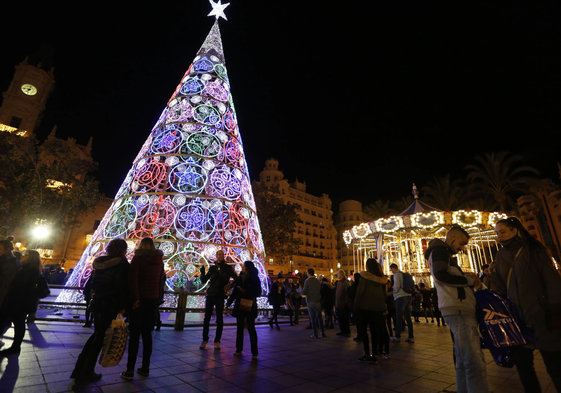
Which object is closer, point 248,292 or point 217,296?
point 248,292

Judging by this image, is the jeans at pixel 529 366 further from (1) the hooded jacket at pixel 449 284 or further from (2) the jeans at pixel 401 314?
(2) the jeans at pixel 401 314

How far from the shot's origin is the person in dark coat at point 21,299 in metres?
4.23

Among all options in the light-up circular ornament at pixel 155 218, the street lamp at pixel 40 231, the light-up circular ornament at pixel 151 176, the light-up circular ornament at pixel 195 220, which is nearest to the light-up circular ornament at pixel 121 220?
the light-up circular ornament at pixel 155 218

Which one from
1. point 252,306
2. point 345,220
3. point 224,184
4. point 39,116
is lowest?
point 252,306

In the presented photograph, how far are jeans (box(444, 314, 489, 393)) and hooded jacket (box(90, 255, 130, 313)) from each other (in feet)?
12.2

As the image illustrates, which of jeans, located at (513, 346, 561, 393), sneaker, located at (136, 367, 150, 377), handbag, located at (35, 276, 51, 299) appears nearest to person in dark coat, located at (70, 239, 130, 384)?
sneaker, located at (136, 367, 150, 377)

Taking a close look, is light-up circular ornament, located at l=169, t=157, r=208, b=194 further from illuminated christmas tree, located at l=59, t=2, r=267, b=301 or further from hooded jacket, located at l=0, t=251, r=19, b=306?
hooded jacket, located at l=0, t=251, r=19, b=306

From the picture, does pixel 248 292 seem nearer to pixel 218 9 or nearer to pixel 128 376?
pixel 128 376

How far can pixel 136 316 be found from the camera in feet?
11.9

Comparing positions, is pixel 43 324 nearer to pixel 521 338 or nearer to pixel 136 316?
pixel 136 316

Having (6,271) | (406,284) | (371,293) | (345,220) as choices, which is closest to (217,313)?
(371,293)

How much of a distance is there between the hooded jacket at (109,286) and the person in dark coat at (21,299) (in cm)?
199

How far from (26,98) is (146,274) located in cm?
4600

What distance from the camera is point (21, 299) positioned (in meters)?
4.44
